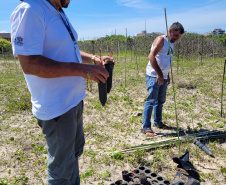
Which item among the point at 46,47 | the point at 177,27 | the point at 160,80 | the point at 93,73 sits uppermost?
the point at 177,27

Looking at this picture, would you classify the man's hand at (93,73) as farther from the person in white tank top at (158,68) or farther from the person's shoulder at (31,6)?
the person in white tank top at (158,68)

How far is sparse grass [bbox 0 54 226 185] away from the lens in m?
2.36

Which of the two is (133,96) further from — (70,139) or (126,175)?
(70,139)

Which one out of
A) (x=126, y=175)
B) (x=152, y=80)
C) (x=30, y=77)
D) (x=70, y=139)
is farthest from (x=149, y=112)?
(x=30, y=77)

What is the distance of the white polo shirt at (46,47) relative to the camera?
1041 millimetres

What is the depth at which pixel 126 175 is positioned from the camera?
207 centimetres

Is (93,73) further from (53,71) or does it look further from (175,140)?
(175,140)

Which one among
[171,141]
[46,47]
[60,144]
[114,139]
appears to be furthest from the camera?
[114,139]

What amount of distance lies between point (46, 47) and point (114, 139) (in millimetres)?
2286

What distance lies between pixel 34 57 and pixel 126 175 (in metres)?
1.57

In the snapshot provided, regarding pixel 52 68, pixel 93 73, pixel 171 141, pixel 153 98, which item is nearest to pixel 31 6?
pixel 52 68

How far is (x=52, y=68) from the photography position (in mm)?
1115

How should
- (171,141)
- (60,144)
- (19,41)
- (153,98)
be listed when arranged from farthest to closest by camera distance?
1. (153,98)
2. (171,141)
3. (60,144)
4. (19,41)

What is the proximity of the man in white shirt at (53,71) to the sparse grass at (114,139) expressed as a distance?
1.07 m
